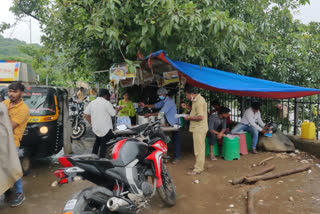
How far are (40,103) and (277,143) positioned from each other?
528 centimetres

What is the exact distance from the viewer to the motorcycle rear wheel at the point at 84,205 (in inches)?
82.9

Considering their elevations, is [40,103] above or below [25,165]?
above

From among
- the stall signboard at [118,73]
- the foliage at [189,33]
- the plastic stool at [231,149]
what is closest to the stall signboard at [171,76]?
the foliage at [189,33]

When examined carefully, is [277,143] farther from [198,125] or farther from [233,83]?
[198,125]

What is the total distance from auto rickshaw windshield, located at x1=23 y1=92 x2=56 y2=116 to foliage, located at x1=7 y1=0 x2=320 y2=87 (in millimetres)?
1502

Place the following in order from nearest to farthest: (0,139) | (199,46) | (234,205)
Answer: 1. (0,139)
2. (234,205)
3. (199,46)

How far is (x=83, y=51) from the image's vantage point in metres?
7.46

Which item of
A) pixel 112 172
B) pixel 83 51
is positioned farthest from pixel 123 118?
pixel 112 172

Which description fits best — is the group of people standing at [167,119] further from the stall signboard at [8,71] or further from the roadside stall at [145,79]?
the stall signboard at [8,71]

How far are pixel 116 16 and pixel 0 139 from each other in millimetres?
2710

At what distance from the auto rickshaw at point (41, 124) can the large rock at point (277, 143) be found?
4674mm

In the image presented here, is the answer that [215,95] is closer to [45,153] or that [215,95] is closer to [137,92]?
[137,92]

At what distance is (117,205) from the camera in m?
2.31

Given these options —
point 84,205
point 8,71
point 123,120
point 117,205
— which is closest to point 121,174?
point 117,205
